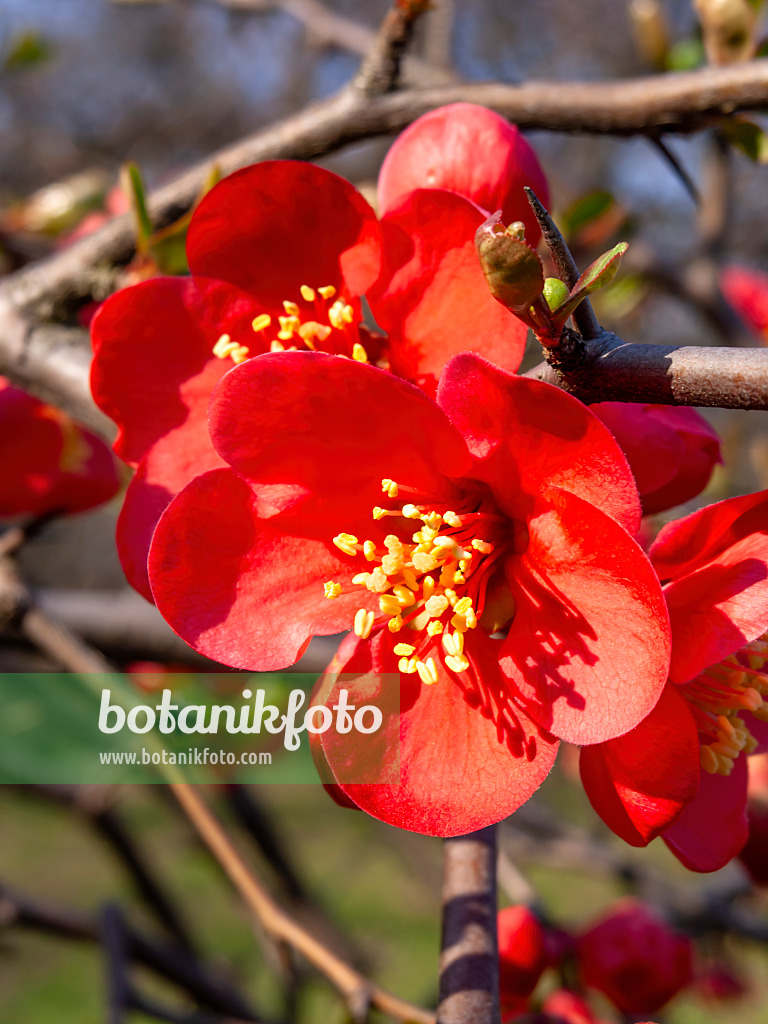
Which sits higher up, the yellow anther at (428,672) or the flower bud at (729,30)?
the flower bud at (729,30)

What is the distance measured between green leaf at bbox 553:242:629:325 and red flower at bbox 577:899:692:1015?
761mm

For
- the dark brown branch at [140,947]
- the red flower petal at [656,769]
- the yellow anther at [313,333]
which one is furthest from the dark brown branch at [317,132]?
the dark brown branch at [140,947]

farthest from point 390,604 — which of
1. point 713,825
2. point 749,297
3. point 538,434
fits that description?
point 749,297

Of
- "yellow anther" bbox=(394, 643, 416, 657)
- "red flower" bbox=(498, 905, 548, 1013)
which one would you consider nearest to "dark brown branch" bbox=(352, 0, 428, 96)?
"yellow anther" bbox=(394, 643, 416, 657)

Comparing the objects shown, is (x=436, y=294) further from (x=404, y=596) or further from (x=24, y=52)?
(x=24, y=52)

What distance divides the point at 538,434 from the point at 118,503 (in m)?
0.82

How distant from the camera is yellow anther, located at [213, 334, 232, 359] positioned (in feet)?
1.69

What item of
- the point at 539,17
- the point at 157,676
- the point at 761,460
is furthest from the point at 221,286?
the point at 539,17

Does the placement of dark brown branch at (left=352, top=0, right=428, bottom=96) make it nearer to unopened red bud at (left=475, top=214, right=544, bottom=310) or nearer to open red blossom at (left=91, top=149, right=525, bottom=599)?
open red blossom at (left=91, top=149, right=525, bottom=599)

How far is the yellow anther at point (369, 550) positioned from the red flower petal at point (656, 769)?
16cm

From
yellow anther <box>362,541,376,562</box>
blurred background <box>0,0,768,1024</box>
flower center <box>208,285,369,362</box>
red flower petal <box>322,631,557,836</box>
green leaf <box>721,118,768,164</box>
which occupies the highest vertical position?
green leaf <box>721,118,768,164</box>

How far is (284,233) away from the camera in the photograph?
51cm

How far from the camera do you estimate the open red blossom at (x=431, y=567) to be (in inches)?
15.5

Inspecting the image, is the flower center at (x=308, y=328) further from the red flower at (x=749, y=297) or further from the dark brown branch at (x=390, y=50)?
the red flower at (x=749, y=297)
